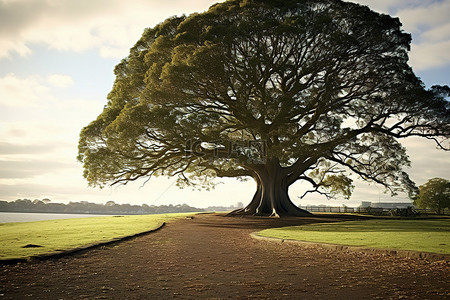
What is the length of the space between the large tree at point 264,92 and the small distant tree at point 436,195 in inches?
988

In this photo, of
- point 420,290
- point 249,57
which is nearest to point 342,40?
point 249,57

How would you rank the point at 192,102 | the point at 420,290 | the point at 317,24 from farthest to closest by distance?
the point at 192,102 < the point at 317,24 < the point at 420,290

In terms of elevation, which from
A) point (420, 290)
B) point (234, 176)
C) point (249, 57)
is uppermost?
point (249, 57)

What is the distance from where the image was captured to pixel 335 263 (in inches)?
333

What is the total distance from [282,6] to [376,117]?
11923mm

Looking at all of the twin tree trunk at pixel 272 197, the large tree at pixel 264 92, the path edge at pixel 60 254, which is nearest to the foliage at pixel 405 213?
the large tree at pixel 264 92

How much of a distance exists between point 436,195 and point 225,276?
56.1 meters

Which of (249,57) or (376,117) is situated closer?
(249,57)

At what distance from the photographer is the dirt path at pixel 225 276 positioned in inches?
223

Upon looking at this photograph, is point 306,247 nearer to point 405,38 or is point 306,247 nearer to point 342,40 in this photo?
point 342,40

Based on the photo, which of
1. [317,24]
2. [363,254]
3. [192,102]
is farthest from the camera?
[192,102]

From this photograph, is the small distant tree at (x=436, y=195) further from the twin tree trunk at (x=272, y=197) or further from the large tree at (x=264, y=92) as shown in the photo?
the twin tree trunk at (x=272, y=197)

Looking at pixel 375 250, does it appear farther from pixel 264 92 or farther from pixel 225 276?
pixel 264 92

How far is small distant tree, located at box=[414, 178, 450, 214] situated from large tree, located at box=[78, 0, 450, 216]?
988 inches
